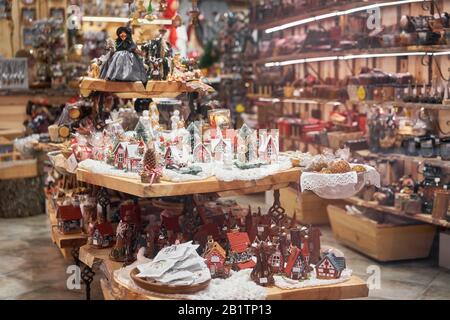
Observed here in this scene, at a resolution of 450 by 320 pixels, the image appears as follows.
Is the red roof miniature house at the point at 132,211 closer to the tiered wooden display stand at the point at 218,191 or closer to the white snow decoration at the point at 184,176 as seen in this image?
the tiered wooden display stand at the point at 218,191

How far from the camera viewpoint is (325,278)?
3.53 m

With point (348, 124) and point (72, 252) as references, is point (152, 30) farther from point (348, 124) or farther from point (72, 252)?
point (348, 124)

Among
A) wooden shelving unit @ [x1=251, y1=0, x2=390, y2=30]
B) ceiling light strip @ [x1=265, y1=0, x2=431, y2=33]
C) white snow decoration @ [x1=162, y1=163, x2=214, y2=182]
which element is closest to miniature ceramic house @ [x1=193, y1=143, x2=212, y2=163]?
white snow decoration @ [x1=162, y1=163, x2=214, y2=182]

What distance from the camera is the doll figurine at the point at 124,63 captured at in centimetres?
421

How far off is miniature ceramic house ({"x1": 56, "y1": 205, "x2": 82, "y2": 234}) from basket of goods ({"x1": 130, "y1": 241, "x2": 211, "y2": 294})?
1.39 meters

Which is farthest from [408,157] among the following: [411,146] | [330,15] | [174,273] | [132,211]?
[174,273]

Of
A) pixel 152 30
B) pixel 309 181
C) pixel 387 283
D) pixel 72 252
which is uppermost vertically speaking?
pixel 152 30

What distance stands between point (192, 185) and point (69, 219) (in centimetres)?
160

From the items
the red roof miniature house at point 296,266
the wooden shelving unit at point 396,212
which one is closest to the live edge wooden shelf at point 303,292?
the red roof miniature house at point 296,266

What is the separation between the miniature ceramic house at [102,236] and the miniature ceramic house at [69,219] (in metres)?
0.56

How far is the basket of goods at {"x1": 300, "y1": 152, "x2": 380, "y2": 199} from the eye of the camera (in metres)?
3.62
